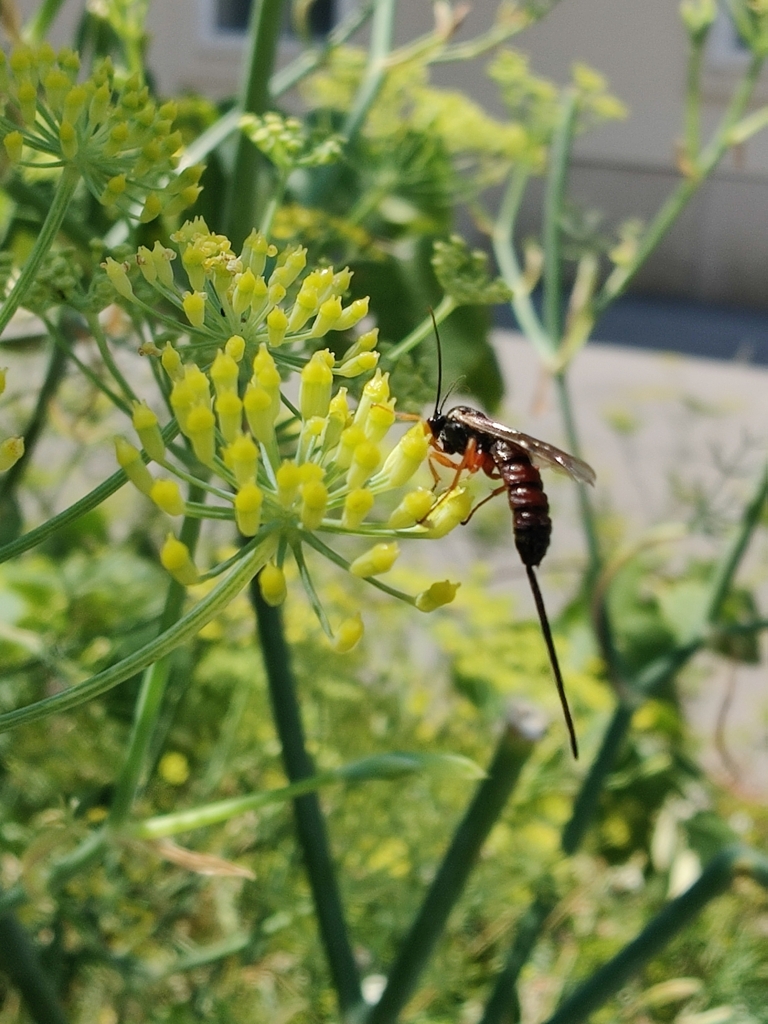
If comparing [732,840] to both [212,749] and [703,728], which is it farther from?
[703,728]

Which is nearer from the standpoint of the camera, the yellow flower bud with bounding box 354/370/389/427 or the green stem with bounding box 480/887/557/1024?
the yellow flower bud with bounding box 354/370/389/427

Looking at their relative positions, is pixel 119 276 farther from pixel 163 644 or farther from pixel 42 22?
pixel 42 22

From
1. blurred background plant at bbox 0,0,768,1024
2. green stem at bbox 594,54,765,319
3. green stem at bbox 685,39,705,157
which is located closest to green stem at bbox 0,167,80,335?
blurred background plant at bbox 0,0,768,1024

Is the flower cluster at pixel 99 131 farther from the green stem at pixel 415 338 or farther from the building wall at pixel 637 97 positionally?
the building wall at pixel 637 97

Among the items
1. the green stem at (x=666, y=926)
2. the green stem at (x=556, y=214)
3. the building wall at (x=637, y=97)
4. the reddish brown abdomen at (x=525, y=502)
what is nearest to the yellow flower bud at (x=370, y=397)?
the reddish brown abdomen at (x=525, y=502)

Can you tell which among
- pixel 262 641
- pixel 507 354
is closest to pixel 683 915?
pixel 262 641

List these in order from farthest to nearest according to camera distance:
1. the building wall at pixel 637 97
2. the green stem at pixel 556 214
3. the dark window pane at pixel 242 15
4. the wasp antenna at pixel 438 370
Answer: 1. the dark window pane at pixel 242 15
2. the building wall at pixel 637 97
3. the green stem at pixel 556 214
4. the wasp antenna at pixel 438 370

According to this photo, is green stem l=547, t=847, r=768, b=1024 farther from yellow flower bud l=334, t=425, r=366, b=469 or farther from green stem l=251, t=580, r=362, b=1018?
yellow flower bud l=334, t=425, r=366, b=469
